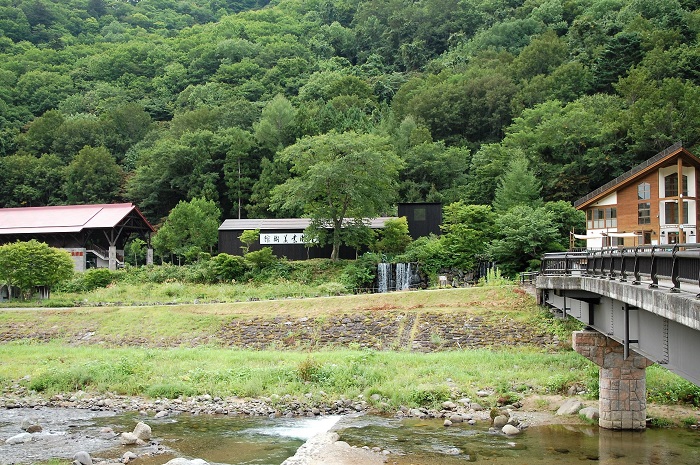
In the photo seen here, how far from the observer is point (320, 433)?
1700cm

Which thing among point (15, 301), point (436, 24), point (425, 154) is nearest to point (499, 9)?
point (436, 24)

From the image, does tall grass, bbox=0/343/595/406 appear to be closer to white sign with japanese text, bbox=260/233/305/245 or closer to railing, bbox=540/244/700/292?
railing, bbox=540/244/700/292

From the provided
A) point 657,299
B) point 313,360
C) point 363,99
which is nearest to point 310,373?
point 313,360

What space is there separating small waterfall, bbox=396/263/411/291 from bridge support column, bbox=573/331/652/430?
2653 centimetres

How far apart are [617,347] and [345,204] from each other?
31.1 meters

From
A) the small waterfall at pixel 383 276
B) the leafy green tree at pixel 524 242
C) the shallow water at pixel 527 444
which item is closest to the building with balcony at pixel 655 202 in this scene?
the leafy green tree at pixel 524 242

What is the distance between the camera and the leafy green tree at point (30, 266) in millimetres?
43000

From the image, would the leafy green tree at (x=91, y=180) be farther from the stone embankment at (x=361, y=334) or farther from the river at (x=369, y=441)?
the river at (x=369, y=441)

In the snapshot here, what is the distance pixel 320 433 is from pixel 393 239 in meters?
31.9

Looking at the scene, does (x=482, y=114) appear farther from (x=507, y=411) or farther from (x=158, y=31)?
(x=158, y=31)

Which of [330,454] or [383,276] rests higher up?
[383,276]

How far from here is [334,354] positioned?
2852 centimetres

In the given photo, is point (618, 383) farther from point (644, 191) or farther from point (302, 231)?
point (302, 231)

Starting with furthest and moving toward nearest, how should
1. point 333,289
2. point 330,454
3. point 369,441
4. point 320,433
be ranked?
1. point 333,289
2. point 369,441
3. point 320,433
4. point 330,454
